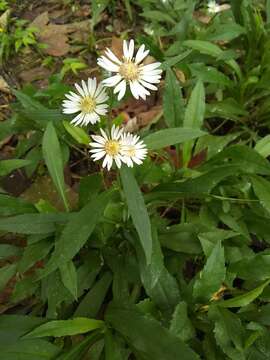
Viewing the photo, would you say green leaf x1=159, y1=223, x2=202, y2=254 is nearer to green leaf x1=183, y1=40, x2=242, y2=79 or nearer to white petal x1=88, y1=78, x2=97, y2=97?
white petal x1=88, y1=78, x2=97, y2=97

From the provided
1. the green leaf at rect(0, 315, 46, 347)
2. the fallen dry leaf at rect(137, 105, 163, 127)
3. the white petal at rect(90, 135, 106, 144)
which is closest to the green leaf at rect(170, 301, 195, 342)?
the green leaf at rect(0, 315, 46, 347)

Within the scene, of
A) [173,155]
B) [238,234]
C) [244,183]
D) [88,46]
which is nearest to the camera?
[238,234]

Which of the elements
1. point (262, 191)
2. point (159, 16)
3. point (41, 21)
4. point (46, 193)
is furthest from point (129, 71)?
point (41, 21)

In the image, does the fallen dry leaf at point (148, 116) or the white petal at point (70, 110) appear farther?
the fallen dry leaf at point (148, 116)

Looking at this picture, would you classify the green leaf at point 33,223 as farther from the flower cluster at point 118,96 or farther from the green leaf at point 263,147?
the green leaf at point 263,147

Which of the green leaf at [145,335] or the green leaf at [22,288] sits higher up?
the green leaf at [22,288]

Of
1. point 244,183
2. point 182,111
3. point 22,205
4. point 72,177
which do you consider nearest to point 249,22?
point 182,111

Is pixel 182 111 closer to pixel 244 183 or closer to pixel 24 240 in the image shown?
pixel 244 183

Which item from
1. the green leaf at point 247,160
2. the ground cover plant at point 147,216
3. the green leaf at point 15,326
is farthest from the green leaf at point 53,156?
the green leaf at point 247,160

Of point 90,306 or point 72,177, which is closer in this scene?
point 90,306
